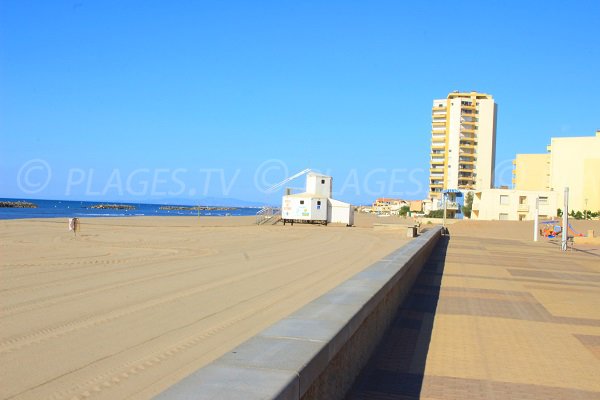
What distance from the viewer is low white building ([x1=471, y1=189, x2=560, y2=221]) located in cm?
6612

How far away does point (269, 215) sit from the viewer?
178 ft

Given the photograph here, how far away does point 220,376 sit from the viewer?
8.56 feet

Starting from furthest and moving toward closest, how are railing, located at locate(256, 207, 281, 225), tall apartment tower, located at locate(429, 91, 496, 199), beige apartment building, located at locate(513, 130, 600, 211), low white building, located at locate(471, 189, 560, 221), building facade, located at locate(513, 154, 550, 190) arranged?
tall apartment tower, located at locate(429, 91, 496, 199)
building facade, located at locate(513, 154, 550, 190)
beige apartment building, located at locate(513, 130, 600, 211)
low white building, located at locate(471, 189, 560, 221)
railing, located at locate(256, 207, 281, 225)

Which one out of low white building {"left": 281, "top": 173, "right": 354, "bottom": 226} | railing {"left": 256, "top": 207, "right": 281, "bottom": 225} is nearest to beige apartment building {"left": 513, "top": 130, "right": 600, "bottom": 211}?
low white building {"left": 281, "top": 173, "right": 354, "bottom": 226}

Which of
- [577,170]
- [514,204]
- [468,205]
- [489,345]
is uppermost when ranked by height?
[577,170]

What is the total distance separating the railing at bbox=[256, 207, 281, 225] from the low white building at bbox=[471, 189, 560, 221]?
2690cm

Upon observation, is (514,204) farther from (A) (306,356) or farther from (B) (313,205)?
(A) (306,356)

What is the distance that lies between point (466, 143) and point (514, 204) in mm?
37860

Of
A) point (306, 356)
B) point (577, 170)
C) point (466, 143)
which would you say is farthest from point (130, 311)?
point (466, 143)

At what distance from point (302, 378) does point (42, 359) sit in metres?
4.21

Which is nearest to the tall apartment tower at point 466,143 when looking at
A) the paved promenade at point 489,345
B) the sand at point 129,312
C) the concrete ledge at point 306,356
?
the sand at point 129,312

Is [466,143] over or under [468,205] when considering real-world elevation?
over

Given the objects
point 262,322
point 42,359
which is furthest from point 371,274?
point 42,359

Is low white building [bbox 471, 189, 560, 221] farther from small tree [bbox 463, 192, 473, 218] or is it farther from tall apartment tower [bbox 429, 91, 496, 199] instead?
tall apartment tower [bbox 429, 91, 496, 199]
